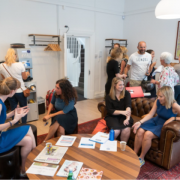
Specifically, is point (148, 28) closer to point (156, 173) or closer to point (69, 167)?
point (156, 173)

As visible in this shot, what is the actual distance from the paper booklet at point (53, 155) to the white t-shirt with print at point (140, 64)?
265 cm

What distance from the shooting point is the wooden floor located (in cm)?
415

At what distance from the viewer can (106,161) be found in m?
2.09

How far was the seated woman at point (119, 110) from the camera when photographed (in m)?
3.01

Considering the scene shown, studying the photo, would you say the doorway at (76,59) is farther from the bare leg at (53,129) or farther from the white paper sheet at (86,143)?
the white paper sheet at (86,143)

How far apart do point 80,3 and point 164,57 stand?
3.34m

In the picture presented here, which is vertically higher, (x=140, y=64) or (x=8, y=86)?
(x=140, y=64)

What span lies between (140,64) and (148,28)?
250cm

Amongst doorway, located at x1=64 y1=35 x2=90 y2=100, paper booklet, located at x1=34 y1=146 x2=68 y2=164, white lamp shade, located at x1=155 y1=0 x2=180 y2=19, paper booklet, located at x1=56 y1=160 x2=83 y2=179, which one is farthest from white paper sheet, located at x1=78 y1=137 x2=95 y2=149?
doorway, located at x1=64 y1=35 x2=90 y2=100

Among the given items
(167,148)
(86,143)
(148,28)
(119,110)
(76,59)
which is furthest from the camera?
(76,59)

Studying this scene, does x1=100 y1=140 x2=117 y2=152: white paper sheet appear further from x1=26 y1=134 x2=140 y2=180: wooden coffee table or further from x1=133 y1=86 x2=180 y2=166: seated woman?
x1=133 y1=86 x2=180 y2=166: seated woman

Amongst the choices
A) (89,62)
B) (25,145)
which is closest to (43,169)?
(25,145)

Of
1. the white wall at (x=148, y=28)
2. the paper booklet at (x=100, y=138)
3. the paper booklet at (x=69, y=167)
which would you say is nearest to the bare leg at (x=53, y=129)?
the paper booklet at (x=100, y=138)

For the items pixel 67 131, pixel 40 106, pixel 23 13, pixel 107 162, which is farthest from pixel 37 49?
pixel 107 162
